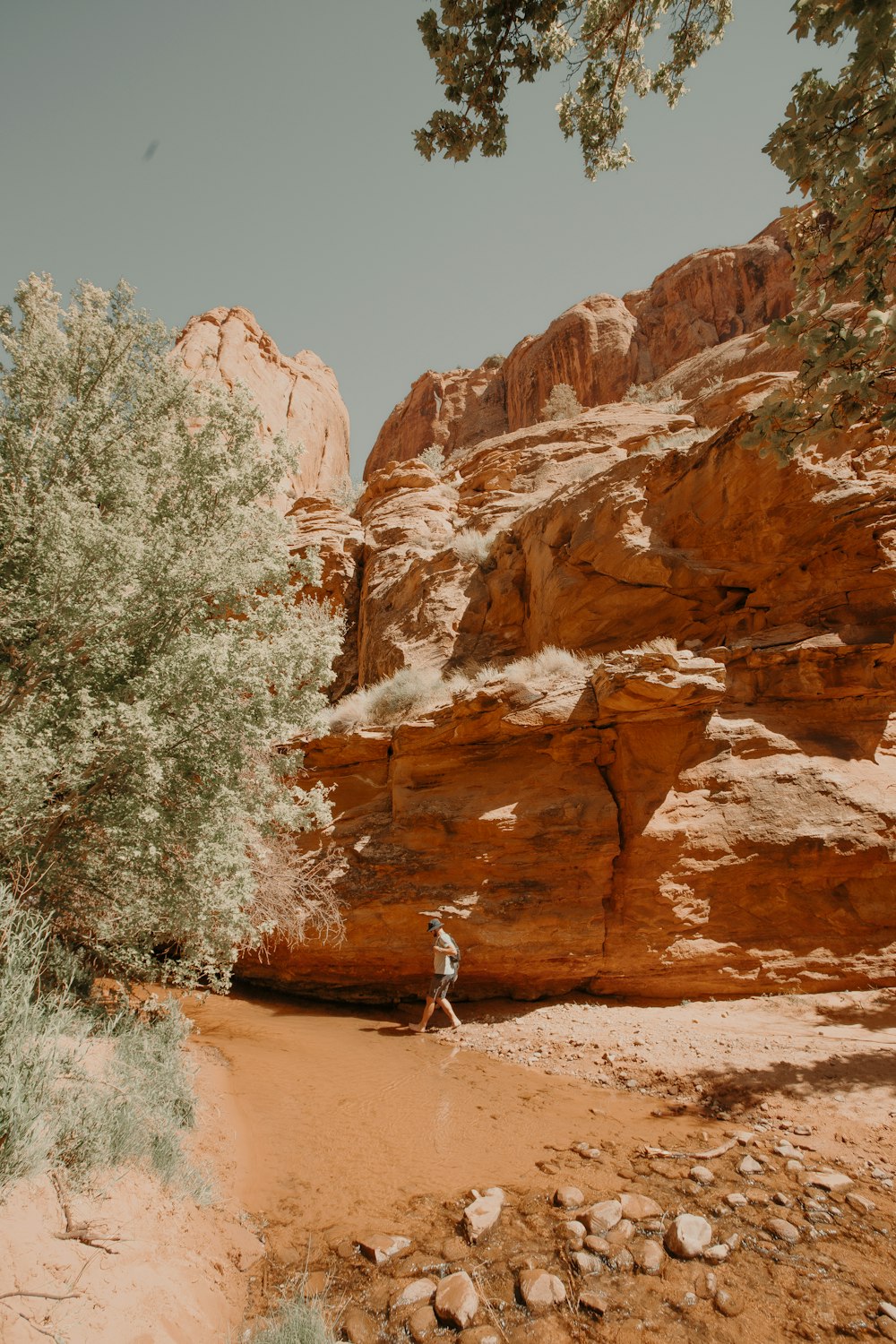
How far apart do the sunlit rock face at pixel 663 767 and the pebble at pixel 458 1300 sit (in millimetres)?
5300

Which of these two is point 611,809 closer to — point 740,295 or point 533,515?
point 533,515

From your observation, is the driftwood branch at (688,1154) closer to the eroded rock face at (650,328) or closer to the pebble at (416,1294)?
the pebble at (416,1294)

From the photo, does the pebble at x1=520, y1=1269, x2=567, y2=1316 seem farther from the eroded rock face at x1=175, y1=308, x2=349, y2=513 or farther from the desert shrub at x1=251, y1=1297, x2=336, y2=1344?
the eroded rock face at x1=175, y1=308, x2=349, y2=513

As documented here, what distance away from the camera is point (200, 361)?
1293 inches

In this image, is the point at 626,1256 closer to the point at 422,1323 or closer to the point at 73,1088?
the point at 422,1323

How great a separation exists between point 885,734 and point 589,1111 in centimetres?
616

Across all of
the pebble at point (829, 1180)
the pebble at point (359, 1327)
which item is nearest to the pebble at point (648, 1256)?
the pebble at point (829, 1180)

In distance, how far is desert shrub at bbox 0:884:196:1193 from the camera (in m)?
3.20

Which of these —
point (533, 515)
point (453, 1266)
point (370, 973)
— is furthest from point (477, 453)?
point (453, 1266)

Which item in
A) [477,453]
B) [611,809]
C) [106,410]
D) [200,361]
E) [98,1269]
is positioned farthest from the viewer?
[200,361]

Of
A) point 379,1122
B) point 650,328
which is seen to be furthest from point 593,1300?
point 650,328

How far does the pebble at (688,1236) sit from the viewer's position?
11.4ft

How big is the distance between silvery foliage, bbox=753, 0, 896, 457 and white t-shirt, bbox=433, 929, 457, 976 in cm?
686

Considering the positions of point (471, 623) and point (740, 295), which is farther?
point (740, 295)
